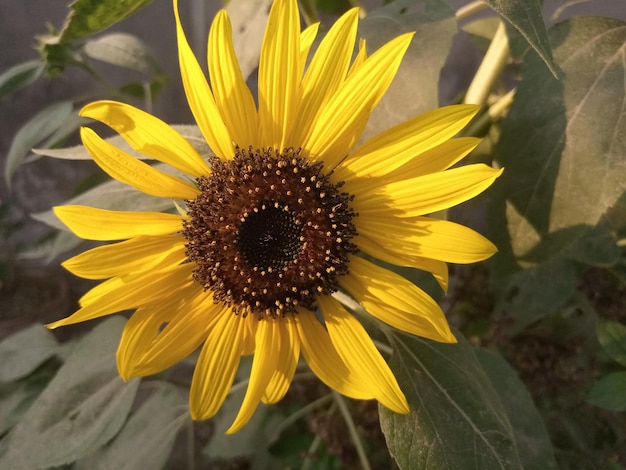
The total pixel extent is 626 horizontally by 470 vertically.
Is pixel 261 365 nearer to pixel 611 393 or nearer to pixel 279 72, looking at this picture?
pixel 279 72

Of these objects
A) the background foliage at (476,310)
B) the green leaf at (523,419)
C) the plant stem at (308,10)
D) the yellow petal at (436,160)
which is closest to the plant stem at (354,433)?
the background foliage at (476,310)

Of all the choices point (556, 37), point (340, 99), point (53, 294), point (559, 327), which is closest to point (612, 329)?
point (559, 327)

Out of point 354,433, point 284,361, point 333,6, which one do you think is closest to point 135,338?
point 284,361

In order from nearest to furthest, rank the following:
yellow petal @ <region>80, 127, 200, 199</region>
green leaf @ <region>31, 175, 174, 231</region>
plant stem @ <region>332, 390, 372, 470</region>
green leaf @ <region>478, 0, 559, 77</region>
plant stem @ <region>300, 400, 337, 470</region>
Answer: green leaf @ <region>478, 0, 559, 77</region> → yellow petal @ <region>80, 127, 200, 199</region> → green leaf @ <region>31, 175, 174, 231</region> → plant stem @ <region>332, 390, 372, 470</region> → plant stem @ <region>300, 400, 337, 470</region>

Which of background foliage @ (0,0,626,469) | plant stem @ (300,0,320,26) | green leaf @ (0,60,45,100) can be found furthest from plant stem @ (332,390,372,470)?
green leaf @ (0,60,45,100)

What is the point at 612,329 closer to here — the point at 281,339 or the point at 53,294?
the point at 281,339

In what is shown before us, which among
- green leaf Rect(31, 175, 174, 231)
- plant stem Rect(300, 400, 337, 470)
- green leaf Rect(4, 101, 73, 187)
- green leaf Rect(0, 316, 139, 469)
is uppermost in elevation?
green leaf Rect(4, 101, 73, 187)

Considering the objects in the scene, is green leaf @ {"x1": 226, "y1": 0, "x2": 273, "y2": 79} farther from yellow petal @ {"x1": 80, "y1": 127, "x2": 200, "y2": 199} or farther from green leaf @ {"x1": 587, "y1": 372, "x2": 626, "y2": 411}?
green leaf @ {"x1": 587, "y1": 372, "x2": 626, "y2": 411}
